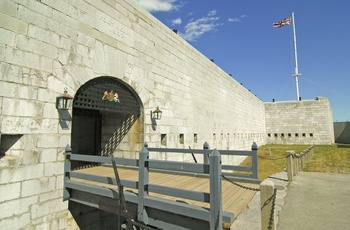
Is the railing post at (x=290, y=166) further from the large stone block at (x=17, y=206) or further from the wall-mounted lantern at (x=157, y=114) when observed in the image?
the large stone block at (x=17, y=206)

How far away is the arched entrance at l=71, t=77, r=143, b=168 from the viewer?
5517mm

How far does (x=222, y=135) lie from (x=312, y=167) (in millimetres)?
5100

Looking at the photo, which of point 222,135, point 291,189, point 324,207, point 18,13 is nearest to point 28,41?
point 18,13

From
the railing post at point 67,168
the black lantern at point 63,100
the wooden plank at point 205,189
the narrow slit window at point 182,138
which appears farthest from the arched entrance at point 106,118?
the narrow slit window at point 182,138

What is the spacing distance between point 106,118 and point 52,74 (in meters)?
3.33

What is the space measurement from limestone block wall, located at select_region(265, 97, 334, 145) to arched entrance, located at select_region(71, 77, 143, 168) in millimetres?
29869

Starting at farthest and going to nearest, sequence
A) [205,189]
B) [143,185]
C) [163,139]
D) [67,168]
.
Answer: [163,139]
[67,168]
[205,189]
[143,185]

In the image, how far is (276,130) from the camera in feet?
106

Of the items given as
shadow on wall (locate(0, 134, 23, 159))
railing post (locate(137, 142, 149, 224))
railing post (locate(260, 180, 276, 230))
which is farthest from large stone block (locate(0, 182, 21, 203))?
railing post (locate(260, 180, 276, 230))

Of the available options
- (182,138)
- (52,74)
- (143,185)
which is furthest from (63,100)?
(182,138)

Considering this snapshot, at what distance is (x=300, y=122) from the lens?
30.8 meters

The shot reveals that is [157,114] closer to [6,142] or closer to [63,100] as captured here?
[63,100]

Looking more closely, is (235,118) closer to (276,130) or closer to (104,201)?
(104,201)

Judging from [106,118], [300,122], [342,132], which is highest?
[300,122]
